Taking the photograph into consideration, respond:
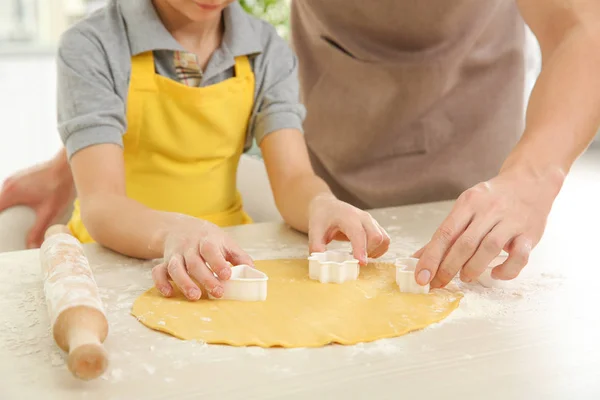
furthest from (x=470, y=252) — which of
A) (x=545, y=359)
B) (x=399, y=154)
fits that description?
(x=399, y=154)

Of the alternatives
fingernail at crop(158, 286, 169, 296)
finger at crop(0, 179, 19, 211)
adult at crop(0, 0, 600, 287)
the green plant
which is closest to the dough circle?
fingernail at crop(158, 286, 169, 296)

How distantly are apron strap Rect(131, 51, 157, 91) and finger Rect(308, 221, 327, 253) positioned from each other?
0.39 metres

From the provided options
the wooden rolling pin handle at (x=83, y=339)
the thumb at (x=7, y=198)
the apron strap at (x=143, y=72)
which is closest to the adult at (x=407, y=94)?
the thumb at (x=7, y=198)

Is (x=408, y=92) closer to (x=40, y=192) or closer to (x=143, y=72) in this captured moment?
(x=143, y=72)

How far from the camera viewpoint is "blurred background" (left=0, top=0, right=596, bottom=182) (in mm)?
3949

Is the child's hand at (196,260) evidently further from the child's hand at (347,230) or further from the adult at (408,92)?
the adult at (408,92)

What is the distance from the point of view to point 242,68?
1330mm

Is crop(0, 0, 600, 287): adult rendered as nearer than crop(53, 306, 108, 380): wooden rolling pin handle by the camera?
No

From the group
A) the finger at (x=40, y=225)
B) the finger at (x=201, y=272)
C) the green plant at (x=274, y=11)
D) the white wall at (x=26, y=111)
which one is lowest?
the white wall at (x=26, y=111)

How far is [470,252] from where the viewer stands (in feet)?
2.95

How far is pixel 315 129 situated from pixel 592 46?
0.70 metres

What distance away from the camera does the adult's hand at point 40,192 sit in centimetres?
148

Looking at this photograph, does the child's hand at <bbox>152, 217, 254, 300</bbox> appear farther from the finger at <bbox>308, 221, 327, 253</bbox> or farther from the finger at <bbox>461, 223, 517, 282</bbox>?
the finger at <bbox>461, 223, 517, 282</bbox>

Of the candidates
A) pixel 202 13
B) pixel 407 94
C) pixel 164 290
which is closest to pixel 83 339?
pixel 164 290
